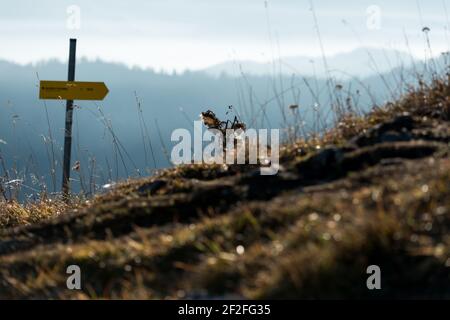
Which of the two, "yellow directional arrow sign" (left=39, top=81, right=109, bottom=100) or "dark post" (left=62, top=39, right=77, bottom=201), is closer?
"yellow directional arrow sign" (left=39, top=81, right=109, bottom=100)

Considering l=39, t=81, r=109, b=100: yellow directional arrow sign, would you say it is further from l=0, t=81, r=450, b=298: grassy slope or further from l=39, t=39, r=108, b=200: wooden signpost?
l=0, t=81, r=450, b=298: grassy slope

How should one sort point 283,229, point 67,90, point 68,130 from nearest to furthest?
point 283,229 < point 67,90 < point 68,130

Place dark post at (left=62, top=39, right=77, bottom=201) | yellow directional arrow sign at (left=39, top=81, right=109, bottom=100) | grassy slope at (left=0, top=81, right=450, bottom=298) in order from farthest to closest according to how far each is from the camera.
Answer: dark post at (left=62, top=39, right=77, bottom=201) → yellow directional arrow sign at (left=39, top=81, right=109, bottom=100) → grassy slope at (left=0, top=81, right=450, bottom=298)

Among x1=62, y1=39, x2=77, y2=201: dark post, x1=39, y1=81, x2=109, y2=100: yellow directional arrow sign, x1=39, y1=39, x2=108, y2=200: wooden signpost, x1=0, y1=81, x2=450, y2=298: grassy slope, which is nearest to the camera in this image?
x1=0, y1=81, x2=450, y2=298: grassy slope

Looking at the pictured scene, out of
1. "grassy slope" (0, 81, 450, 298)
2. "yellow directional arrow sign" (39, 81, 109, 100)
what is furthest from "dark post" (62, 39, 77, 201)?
"grassy slope" (0, 81, 450, 298)

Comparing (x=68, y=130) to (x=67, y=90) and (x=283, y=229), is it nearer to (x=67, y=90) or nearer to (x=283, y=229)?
(x=67, y=90)

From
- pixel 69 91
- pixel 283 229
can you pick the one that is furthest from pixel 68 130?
pixel 283 229

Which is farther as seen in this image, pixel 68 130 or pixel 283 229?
pixel 68 130

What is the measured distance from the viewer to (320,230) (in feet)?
16.3

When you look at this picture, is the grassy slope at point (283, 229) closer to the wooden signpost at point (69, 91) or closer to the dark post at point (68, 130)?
the wooden signpost at point (69, 91)

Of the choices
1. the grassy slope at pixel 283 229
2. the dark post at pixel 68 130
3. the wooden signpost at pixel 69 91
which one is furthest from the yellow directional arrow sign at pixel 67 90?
the grassy slope at pixel 283 229

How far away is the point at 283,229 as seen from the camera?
5379 mm

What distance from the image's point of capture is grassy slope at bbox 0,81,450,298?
185 inches

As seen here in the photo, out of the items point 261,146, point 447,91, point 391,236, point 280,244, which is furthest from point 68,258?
point 447,91
